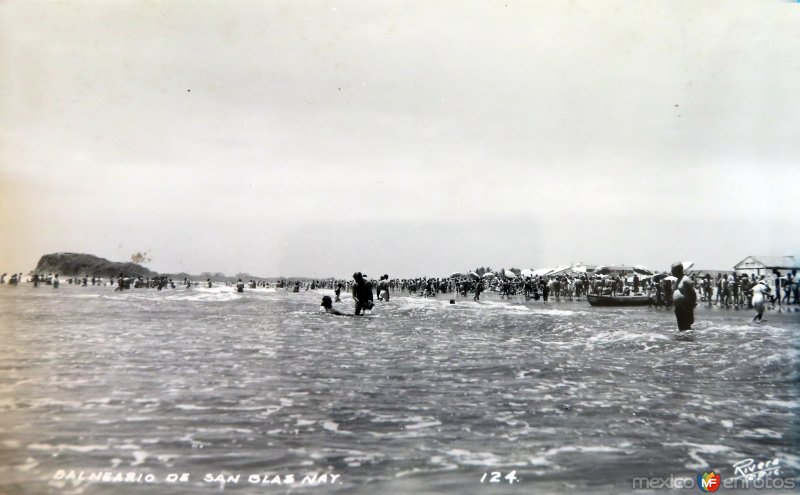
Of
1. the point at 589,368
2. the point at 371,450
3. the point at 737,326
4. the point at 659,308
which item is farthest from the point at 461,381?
the point at 659,308

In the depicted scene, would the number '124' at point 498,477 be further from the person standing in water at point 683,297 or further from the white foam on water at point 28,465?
the person standing in water at point 683,297

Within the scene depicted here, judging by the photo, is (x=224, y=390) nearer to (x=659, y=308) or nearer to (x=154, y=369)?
(x=154, y=369)

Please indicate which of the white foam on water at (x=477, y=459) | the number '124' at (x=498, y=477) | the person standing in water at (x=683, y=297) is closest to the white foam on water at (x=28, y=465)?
the white foam on water at (x=477, y=459)

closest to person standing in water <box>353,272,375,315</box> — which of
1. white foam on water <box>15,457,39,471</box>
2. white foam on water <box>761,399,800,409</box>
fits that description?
white foam on water <box>761,399,800,409</box>

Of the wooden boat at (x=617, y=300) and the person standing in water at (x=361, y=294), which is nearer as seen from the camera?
the person standing in water at (x=361, y=294)

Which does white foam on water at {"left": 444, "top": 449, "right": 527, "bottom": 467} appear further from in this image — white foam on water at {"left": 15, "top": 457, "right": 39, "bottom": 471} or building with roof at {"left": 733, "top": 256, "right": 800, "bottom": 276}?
building with roof at {"left": 733, "top": 256, "right": 800, "bottom": 276}
